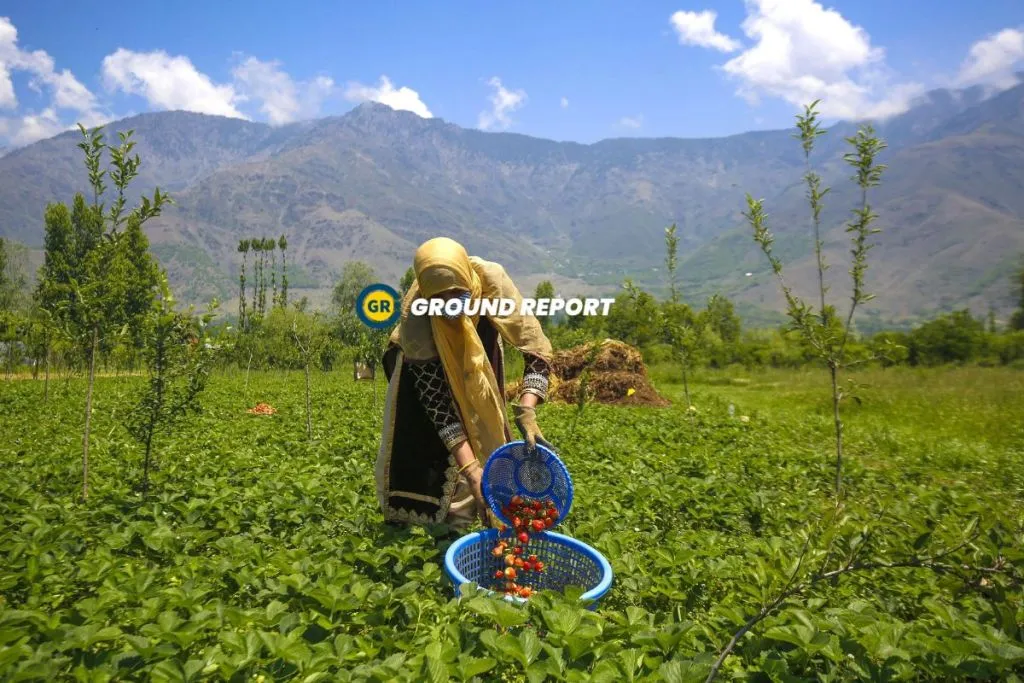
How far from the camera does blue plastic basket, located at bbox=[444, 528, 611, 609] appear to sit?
126 inches

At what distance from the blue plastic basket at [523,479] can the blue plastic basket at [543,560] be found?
19 centimetres

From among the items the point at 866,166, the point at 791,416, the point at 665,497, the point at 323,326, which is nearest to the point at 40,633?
the point at 665,497

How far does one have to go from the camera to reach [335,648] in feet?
7.39

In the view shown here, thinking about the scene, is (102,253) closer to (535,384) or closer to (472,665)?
(535,384)

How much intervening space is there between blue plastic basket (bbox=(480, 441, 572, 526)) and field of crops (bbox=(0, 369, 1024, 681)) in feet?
1.49

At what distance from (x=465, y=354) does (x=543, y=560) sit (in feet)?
4.41

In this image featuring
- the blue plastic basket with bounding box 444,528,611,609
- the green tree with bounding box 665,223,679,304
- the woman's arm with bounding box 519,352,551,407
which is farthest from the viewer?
the green tree with bounding box 665,223,679,304

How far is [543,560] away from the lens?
3.50 meters

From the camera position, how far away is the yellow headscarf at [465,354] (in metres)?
3.21

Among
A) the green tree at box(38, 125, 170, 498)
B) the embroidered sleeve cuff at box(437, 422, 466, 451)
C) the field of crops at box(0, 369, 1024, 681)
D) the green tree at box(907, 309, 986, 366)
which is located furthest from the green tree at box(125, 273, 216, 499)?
the green tree at box(907, 309, 986, 366)

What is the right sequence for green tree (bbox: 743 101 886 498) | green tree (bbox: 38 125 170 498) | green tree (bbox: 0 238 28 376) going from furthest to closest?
green tree (bbox: 0 238 28 376), green tree (bbox: 743 101 886 498), green tree (bbox: 38 125 170 498)

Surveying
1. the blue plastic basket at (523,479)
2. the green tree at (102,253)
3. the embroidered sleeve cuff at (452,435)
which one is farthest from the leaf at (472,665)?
the green tree at (102,253)

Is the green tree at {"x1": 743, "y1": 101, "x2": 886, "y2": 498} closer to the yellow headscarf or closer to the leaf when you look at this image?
the yellow headscarf

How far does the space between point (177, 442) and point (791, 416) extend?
12.3m
